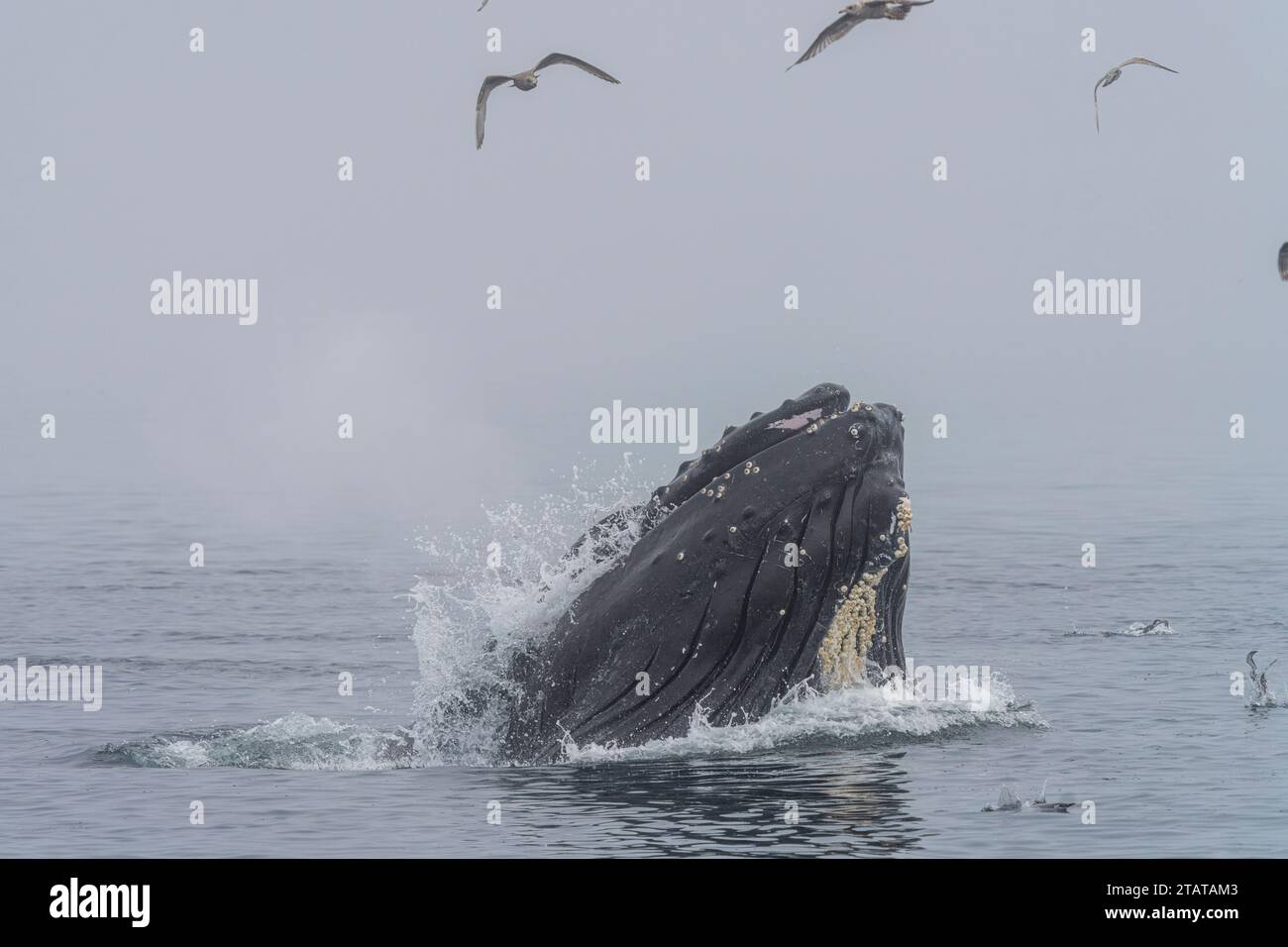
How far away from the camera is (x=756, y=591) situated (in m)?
14.0

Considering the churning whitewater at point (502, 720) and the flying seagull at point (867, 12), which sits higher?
→ the flying seagull at point (867, 12)

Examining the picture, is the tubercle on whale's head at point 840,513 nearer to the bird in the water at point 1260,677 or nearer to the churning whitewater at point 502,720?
the churning whitewater at point 502,720

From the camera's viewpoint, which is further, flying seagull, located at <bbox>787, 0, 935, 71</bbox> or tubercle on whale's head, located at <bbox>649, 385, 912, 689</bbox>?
flying seagull, located at <bbox>787, 0, 935, 71</bbox>

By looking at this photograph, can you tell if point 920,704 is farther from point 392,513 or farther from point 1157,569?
point 392,513

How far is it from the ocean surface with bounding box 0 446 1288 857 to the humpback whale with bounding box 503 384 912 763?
0.90 ft

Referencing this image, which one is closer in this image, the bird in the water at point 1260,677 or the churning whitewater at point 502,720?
the churning whitewater at point 502,720

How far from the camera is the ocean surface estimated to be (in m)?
13.9

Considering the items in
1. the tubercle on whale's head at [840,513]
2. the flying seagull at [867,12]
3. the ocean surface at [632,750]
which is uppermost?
the flying seagull at [867,12]

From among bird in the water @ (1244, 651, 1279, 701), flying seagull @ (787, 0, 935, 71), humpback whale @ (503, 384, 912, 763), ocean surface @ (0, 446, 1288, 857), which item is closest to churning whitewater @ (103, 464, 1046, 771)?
ocean surface @ (0, 446, 1288, 857)

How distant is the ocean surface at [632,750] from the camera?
1386 cm

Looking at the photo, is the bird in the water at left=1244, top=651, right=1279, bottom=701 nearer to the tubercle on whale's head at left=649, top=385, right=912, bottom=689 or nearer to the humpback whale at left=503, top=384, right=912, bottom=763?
the humpback whale at left=503, top=384, right=912, bottom=763

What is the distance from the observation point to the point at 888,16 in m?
19.2

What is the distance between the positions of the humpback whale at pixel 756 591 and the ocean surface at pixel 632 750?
28 centimetres

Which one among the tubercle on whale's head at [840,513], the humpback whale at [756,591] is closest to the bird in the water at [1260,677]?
the humpback whale at [756,591]
